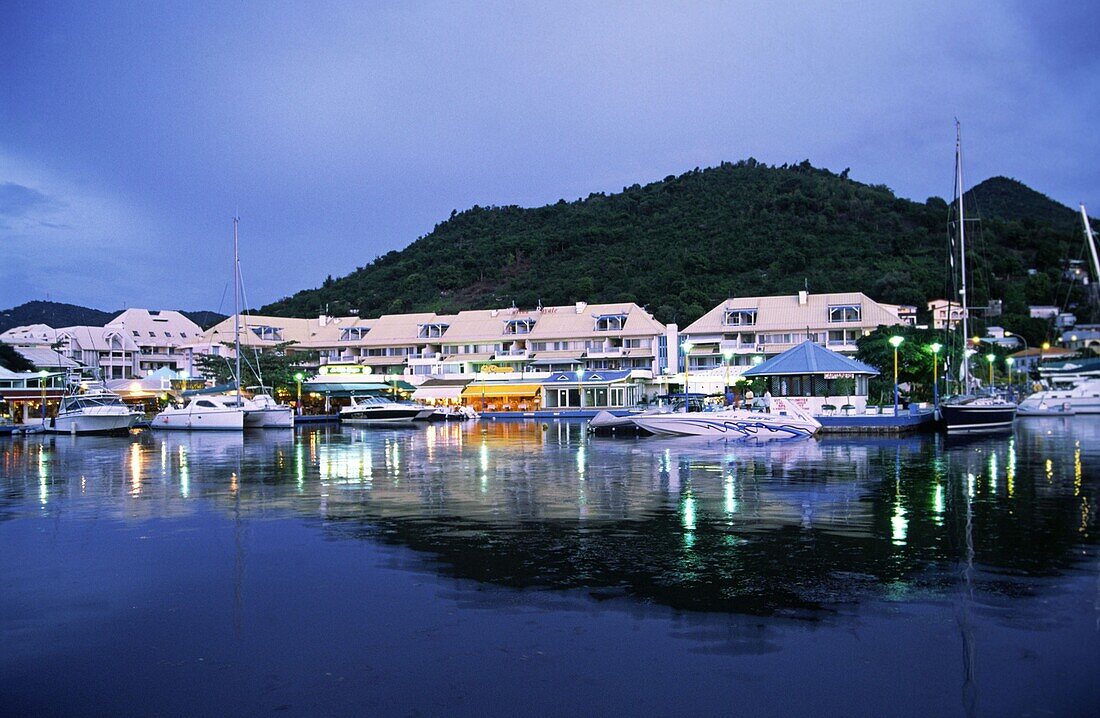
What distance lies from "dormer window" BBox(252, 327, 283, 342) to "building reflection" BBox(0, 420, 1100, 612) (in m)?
55.9

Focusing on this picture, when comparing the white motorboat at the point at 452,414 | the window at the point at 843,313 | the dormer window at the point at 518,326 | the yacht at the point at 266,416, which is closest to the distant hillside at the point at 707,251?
the dormer window at the point at 518,326

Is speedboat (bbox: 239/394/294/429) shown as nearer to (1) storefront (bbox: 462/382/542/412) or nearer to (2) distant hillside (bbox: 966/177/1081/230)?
(1) storefront (bbox: 462/382/542/412)

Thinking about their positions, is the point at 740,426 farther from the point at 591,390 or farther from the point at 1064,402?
the point at 591,390

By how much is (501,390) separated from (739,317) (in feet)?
70.1

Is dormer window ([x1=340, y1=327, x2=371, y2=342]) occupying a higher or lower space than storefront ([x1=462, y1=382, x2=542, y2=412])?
higher

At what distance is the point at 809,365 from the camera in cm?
4128

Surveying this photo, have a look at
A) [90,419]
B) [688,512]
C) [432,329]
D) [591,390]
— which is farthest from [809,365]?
[432,329]

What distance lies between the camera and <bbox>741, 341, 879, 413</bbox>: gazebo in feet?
134

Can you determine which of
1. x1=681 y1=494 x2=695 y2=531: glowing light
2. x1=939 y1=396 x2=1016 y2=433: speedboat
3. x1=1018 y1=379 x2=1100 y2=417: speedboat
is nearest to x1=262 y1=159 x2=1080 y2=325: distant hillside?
x1=1018 y1=379 x2=1100 y2=417: speedboat

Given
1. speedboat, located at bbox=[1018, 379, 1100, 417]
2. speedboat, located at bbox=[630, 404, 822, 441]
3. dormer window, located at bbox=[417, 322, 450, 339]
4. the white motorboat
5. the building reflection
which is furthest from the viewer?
dormer window, located at bbox=[417, 322, 450, 339]

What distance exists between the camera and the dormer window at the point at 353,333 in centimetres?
8850

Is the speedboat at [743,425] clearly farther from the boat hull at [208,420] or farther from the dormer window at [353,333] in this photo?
the dormer window at [353,333]

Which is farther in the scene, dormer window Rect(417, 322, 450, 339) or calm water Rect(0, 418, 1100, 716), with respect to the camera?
dormer window Rect(417, 322, 450, 339)

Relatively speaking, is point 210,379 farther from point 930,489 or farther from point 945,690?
point 945,690
